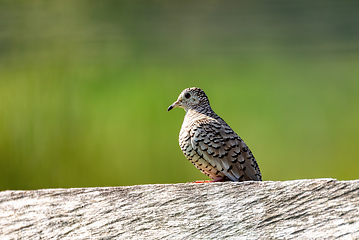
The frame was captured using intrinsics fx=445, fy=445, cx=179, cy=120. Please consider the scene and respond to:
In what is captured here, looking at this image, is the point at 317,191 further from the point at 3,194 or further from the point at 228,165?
the point at 3,194

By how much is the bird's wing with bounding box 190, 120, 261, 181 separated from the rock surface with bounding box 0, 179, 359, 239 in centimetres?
33

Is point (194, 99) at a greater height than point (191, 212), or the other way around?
point (194, 99)

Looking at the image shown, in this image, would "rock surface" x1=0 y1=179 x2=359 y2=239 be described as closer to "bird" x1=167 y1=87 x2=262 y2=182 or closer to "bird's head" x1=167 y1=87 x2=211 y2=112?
"bird" x1=167 y1=87 x2=262 y2=182

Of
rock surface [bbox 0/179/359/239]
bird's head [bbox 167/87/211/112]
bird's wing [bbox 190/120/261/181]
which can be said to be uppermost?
bird's head [bbox 167/87/211/112]

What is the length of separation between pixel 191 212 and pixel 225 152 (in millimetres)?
536

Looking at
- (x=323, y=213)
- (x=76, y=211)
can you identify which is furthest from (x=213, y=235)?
(x=76, y=211)

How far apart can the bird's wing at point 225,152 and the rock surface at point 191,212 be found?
1.09ft

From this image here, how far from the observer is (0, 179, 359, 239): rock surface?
78.6 inches

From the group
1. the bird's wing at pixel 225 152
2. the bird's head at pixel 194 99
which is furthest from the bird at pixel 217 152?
the bird's head at pixel 194 99

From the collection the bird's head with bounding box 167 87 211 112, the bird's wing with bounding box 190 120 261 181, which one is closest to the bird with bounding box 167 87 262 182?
the bird's wing with bounding box 190 120 261 181

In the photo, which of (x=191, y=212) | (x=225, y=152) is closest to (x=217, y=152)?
(x=225, y=152)

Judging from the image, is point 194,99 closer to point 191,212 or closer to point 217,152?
point 217,152

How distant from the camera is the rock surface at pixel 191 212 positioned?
200 centimetres

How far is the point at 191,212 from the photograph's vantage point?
212 cm
